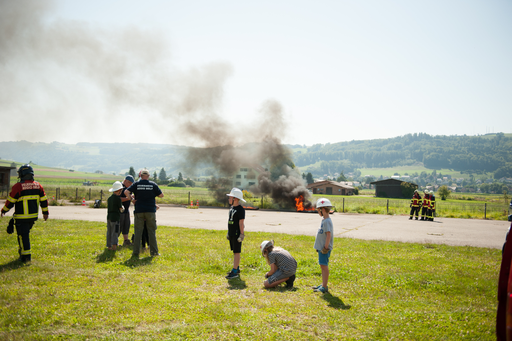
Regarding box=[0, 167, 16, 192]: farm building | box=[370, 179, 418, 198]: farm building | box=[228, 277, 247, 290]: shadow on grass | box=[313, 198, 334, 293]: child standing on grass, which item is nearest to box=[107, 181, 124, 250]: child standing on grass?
box=[228, 277, 247, 290]: shadow on grass

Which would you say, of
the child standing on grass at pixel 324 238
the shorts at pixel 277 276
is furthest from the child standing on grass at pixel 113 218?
the child standing on grass at pixel 324 238

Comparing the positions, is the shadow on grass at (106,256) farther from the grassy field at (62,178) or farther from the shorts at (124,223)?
the grassy field at (62,178)

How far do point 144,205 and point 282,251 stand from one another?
4.03 metres

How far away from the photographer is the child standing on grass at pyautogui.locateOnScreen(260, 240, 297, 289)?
20.4 ft

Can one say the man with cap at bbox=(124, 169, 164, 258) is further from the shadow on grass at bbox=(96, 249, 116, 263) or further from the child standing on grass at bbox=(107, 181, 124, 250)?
the child standing on grass at bbox=(107, 181, 124, 250)

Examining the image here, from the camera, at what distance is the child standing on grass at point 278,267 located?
6211mm

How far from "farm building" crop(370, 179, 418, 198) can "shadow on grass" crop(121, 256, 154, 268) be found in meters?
72.0

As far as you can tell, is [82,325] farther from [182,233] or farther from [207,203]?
[207,203]

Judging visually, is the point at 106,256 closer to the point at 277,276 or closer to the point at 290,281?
the point at 277,276

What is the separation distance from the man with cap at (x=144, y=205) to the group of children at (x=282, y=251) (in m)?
2.63

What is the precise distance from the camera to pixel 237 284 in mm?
6473

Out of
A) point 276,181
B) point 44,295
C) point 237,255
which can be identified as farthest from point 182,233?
point 276,181

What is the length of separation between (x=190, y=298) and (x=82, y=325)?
1.64m

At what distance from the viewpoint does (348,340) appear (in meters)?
4.06
